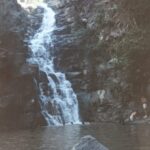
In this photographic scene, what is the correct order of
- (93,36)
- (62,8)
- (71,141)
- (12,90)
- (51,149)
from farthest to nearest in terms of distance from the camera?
(62,8) → (93,36) → (12,90) → (71,141) → (51,149)

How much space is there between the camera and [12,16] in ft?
163

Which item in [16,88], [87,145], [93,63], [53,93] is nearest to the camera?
[87,145]

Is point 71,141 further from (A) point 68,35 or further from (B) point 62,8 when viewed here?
(B) point 62,8

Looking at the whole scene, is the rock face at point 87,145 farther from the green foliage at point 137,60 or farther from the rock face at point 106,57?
the green foliage at point 137,60

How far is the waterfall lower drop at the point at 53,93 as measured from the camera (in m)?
42.4

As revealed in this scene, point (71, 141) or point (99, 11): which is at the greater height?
point (99, 11)

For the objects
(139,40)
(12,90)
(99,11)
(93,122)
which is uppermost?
(99,11)

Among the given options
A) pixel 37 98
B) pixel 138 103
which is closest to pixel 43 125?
pixel 37 98

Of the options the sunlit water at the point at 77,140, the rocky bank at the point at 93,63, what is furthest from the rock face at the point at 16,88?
the sunlit water at the point at 77,140

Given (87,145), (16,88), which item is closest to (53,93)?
(16,88)

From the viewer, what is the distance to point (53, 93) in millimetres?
44125

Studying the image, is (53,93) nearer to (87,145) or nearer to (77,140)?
(77,140)

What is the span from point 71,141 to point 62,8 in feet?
107

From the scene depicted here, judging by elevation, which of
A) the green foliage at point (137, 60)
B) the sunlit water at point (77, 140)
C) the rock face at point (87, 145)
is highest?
the green foliage at point (137, 60)
